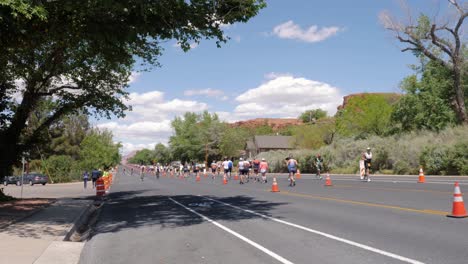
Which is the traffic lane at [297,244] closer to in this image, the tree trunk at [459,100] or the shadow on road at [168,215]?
the shadow on road at [168,215]

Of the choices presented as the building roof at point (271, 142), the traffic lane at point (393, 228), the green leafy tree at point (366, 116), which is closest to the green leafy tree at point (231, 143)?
the building roof at point (271, 142)

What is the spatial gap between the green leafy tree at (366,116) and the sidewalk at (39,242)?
47836mm

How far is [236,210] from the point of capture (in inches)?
554

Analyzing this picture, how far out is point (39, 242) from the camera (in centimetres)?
916

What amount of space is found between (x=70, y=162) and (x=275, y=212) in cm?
5277

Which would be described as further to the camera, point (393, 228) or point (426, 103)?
point (426, 103)

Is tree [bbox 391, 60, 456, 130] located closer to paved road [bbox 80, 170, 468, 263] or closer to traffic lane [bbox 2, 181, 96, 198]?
traffic lane [bbox 2, 181, 96, 198]

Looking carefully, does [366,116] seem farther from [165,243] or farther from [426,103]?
[165,243]

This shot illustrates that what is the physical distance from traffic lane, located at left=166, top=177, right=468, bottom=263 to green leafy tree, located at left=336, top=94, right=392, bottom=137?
4490 cm

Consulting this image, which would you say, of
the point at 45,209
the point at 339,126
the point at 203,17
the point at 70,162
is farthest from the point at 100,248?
the point at 339,126

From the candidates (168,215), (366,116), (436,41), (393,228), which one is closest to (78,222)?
(168,215)

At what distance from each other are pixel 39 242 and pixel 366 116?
58390mm

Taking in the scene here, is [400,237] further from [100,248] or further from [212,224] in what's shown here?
[100,248]

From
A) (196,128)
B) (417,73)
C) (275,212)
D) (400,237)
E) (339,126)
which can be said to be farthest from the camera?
(196,128)
